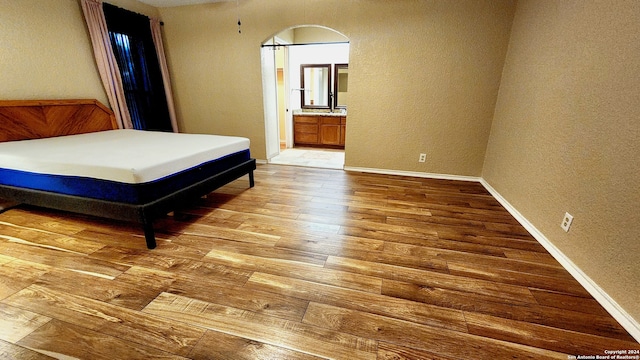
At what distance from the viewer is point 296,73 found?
5797 millimetres

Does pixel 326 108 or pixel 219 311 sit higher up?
pixel 326 108

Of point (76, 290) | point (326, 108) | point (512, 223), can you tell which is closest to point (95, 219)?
point (76, 290)

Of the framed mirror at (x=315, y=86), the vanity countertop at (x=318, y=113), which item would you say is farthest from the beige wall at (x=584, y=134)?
the framed mirror at (x=315, y=86)

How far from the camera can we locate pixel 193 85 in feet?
13.7

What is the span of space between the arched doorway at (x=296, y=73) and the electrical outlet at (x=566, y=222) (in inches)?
117

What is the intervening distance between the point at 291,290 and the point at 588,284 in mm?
1799

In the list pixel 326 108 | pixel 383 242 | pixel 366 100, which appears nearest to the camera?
pixel 383 242

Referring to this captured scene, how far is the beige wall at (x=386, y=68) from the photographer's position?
3102 mm

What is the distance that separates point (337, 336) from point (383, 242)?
0.93 m

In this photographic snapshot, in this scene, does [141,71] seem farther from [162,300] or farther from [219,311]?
[219,311]

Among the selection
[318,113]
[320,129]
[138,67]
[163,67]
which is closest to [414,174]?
[320,129]

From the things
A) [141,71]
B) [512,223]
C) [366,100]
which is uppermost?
[141,71]

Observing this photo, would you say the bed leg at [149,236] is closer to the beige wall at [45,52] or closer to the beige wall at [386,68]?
the beige wall at [45,52]

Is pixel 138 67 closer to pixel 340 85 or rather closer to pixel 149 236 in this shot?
pixel 149 236
